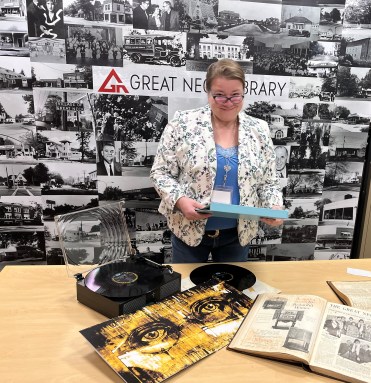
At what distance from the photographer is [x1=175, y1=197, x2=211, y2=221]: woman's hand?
1437mm

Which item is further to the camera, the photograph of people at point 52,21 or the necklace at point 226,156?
the photograph of people at point 52,21

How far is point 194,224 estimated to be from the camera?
1635 millimetres

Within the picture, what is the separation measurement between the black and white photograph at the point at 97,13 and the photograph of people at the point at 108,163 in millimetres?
659

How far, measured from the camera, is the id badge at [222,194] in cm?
162

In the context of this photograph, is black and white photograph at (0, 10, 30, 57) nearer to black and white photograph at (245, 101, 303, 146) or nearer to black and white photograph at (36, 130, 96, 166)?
black and white photograph at (36, 130, 96, 166)

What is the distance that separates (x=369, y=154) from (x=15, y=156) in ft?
7.24

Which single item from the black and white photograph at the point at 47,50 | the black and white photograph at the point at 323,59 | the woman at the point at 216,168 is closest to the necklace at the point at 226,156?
the woman at the point at 216,168

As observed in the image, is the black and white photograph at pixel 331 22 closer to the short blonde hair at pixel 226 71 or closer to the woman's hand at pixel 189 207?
the short blonde hair at pixel 226 71

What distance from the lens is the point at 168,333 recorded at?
97 cm

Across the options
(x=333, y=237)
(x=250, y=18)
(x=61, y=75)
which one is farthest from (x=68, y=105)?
(x=333, y=237)

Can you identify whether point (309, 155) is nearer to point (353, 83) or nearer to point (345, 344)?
point (353, 83)

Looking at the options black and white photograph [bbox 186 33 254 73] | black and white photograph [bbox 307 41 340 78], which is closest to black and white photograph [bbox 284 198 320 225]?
black and white photograph [bbox 307 41 340 78]

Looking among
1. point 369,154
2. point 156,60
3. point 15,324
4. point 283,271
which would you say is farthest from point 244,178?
point 369,154

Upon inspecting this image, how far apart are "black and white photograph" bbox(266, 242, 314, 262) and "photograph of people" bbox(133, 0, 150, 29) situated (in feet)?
5.18
